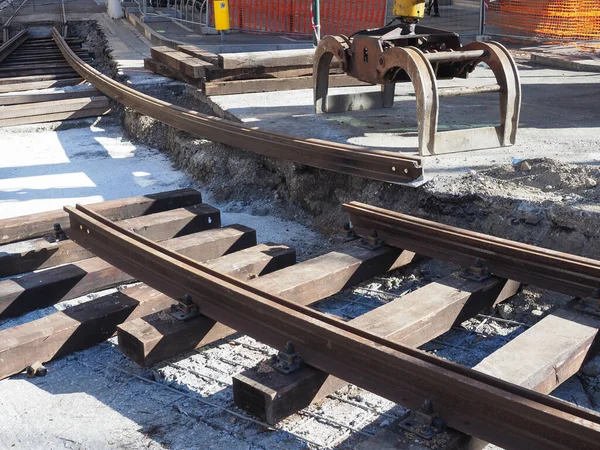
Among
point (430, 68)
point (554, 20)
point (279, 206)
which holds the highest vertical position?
point (554, 20)

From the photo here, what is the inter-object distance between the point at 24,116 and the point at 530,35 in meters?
10.4

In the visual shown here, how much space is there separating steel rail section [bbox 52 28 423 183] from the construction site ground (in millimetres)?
238

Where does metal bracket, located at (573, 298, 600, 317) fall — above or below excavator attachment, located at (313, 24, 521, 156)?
below

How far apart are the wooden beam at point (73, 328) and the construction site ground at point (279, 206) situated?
0.26ft

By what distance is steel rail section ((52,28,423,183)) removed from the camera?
5.57 m

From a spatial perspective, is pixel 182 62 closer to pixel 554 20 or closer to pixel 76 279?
pixel 76 279

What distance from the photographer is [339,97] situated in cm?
838

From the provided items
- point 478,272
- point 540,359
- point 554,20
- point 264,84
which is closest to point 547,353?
point 540,359

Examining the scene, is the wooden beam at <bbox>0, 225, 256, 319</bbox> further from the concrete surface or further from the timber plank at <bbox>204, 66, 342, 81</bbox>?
the timber plank at <bbox>204, 66, 342, 81</bbox>

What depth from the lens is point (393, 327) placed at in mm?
3736

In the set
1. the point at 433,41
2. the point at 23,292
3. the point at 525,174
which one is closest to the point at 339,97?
the point at 433,41

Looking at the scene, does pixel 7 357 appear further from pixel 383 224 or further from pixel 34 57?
pixel 34 57

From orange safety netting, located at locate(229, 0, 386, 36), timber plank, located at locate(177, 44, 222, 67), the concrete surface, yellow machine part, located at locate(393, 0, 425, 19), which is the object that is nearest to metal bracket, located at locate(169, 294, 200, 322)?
the concrete surface

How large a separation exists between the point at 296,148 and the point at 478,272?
240 centimetres
